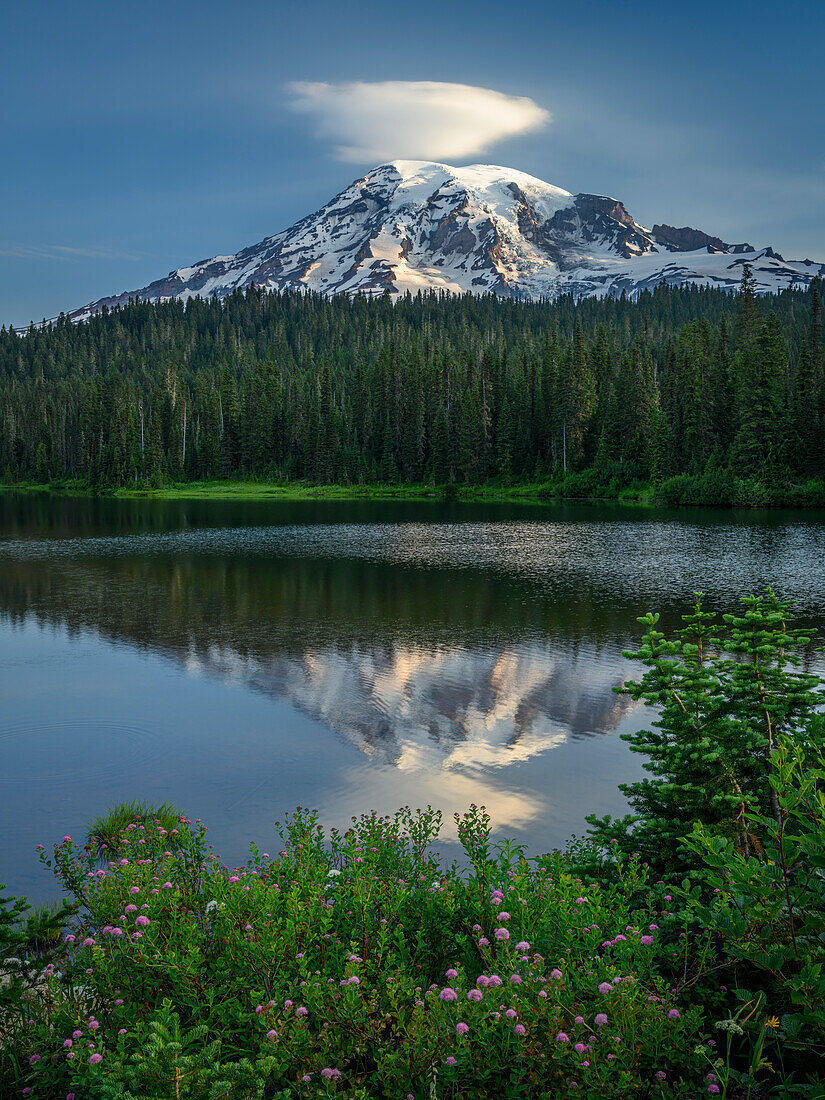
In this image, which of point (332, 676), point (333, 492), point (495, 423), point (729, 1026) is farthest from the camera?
point (495, 423)

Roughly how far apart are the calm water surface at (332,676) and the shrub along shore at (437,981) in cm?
427

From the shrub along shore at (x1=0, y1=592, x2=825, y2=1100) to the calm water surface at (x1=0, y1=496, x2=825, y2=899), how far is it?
427 cm

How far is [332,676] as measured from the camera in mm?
19469

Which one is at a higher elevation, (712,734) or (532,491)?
(532,491)

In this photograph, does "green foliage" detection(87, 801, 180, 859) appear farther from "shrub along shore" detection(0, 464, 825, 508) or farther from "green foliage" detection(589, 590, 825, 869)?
"shrub along shore" detection(0, 464, 825, 508)

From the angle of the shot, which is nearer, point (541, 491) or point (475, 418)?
point (541, 491)

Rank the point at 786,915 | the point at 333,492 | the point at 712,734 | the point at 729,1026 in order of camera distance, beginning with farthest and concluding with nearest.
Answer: the point at 333,492 < the point at 712,734 < the point at 786,915 < the point at 729,1026

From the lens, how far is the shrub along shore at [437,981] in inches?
164

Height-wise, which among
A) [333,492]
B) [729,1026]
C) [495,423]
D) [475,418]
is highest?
[475,418]

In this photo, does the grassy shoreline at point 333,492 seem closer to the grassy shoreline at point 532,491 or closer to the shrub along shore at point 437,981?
the grassy shoreline at point 532,491

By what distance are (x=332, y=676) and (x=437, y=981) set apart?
14.2 meters

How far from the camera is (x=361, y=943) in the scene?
5566 millimetres

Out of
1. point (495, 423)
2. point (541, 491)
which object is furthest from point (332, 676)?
point (495, 423)

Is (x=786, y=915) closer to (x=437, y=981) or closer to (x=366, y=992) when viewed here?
(x=437, y=981)
